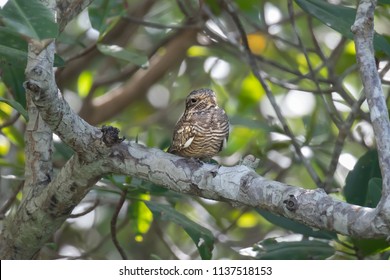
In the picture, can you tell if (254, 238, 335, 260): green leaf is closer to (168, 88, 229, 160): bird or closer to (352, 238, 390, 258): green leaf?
(352, 238, 390, 258): green leaf

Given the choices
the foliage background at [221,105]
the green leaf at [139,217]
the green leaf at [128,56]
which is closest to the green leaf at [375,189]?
the foliage background at [221,105]

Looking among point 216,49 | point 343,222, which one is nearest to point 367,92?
point 343,222

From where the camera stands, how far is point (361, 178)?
12.7ft

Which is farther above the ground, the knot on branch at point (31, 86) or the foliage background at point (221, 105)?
the foliage background at point (221, 105)

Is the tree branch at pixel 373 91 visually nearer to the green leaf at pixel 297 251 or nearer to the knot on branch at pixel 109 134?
the knot on branch at pixel 109 134

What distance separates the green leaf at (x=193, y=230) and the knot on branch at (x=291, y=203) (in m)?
1.35

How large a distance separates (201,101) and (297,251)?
0.84 m

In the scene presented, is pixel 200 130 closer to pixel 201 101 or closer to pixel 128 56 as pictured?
pixel 201 101

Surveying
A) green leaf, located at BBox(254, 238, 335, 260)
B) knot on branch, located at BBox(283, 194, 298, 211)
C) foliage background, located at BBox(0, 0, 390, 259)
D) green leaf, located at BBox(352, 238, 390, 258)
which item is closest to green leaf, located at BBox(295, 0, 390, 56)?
foliage background, located at BBox(0, 0, 390, 259)

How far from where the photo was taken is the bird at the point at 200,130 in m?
3.79

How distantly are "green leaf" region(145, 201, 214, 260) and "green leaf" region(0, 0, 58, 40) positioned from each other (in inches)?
61.4

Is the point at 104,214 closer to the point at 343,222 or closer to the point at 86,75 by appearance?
the point at 86,75

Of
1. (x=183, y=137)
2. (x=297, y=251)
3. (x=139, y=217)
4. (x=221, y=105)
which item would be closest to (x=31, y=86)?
(x=183, y=137)

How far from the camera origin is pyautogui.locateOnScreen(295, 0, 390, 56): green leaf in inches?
132
